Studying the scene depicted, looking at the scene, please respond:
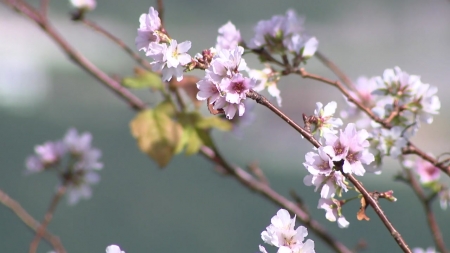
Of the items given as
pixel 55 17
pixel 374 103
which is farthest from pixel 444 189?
pixel 55 17

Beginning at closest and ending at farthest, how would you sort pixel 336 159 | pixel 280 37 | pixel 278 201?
pixel 336 159, pixel 280 37, pixel 278 201

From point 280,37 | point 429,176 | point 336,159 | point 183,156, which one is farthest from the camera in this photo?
point 183,156

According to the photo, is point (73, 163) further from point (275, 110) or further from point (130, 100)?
point (275, 110)

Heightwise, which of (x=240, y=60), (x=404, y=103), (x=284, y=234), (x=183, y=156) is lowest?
(x=284, y=234)

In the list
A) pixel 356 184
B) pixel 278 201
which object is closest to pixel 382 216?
pixel 356 184

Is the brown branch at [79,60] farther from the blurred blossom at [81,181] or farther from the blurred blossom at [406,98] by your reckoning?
the blurred blossom at [406,98]

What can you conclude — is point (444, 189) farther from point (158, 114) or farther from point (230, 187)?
point (230, 187)
